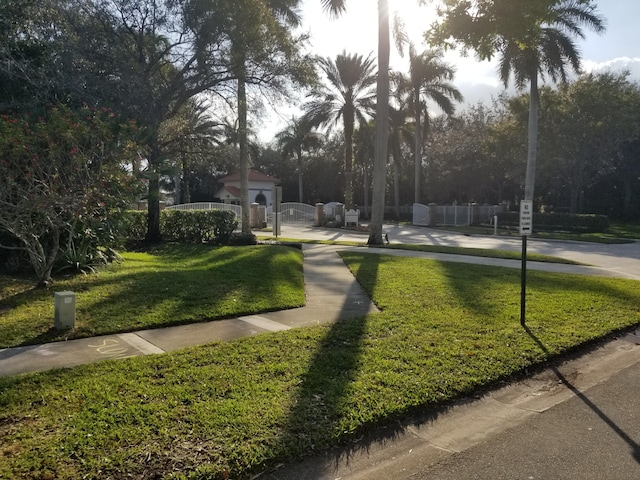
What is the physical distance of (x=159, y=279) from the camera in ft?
28.8

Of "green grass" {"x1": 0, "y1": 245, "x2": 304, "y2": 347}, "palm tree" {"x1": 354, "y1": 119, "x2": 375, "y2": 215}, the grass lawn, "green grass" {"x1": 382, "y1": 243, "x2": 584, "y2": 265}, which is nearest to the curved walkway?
"green grass" {"x1": 0, "y1": 245, "x2": 304, "y2": 347}

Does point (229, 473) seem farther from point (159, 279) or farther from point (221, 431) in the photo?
point (159, 279)

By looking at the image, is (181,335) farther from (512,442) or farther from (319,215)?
(319,215)

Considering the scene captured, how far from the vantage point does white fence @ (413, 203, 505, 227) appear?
35.2m

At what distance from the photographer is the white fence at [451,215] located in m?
35.2

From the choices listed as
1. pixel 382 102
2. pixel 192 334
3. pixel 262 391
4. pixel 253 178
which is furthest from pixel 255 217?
pixel 262 391

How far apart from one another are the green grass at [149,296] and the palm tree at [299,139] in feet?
54.2

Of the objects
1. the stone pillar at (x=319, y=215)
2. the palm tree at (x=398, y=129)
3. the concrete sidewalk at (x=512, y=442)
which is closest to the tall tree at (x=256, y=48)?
the concrete sidewalk at (x=512, y=442)

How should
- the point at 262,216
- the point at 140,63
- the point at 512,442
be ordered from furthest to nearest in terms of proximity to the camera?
1. the point at 262,216
2. the point at 140,63
3. the point at 512,442

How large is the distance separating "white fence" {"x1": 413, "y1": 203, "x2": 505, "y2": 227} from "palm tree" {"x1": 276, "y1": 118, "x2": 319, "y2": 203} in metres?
10.2

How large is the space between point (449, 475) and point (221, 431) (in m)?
1.62

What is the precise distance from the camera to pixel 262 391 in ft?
13.9

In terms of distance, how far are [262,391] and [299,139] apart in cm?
3470

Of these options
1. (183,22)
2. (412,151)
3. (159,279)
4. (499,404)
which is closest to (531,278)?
(499,404)
